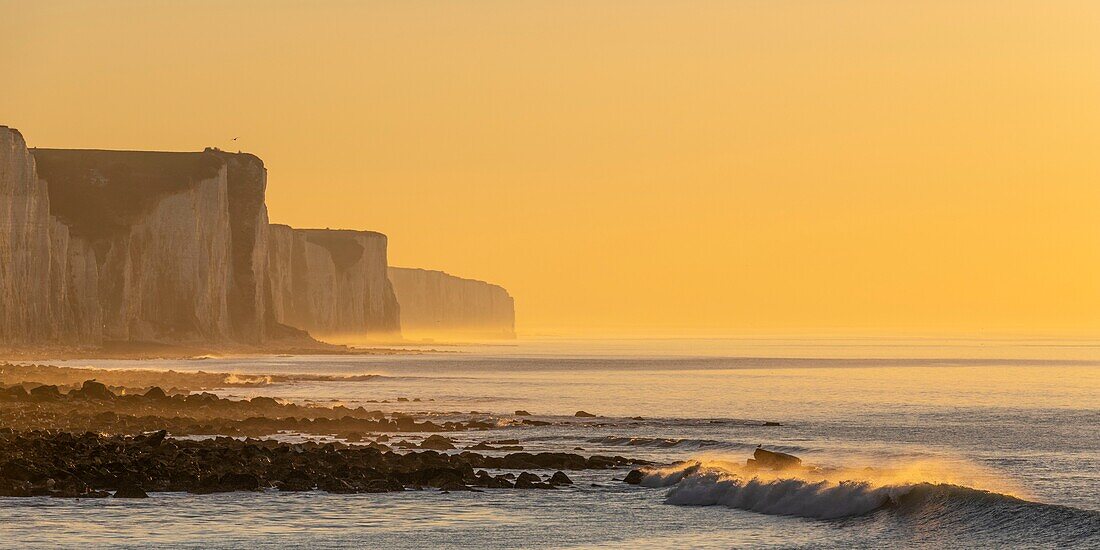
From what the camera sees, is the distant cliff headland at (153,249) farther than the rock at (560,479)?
Yes

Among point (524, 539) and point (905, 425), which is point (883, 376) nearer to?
point (905, 425)

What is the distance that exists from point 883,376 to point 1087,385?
18.6 meters

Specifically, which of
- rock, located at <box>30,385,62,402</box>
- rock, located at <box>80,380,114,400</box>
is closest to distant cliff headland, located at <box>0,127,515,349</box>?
rock, located at <box>80,380,114,400</box>

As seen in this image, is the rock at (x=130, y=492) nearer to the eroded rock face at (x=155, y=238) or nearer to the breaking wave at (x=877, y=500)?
the breaking wave at (x=877, y=500)

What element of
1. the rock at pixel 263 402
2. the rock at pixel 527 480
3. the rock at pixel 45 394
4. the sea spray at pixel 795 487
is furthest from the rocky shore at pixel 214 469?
the rock at pixel 263 402

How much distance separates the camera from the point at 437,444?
43125 mm

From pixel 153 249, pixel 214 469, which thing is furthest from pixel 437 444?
pixel 153 249

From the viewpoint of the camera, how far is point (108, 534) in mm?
23609

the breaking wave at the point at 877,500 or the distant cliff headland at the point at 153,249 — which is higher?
the distant cliff headland at the point at 153,249

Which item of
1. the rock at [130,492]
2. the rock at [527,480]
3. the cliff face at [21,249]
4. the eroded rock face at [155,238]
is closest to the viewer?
the rock at [130,492]

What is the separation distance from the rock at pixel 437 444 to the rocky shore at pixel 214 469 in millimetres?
6226

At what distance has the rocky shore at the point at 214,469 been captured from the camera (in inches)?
1147

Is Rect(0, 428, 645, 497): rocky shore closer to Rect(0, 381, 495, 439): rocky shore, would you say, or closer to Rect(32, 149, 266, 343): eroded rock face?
Rect(0, 381, 495, 439): rocky shore

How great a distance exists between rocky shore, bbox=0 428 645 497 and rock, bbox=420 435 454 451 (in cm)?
623
